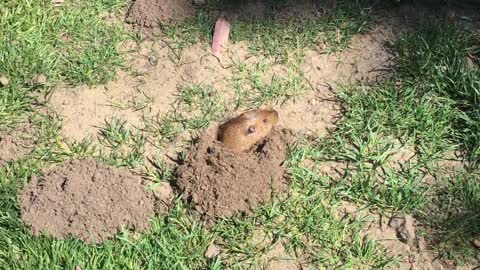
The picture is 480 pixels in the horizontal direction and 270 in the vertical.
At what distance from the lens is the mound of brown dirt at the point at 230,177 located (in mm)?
3418

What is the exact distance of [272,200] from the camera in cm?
349

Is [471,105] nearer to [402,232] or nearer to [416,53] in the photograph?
[416,53]

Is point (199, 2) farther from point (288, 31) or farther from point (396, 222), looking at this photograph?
point (396, 222)

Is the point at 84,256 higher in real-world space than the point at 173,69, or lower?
lower

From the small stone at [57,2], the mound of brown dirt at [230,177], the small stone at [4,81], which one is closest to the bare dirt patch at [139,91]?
the small stone at [4,81]

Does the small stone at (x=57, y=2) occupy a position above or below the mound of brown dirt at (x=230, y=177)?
above

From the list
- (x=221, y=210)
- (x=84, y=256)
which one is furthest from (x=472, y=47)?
(x=84, y=256)

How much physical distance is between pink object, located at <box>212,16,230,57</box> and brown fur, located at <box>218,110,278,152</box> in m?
0.79

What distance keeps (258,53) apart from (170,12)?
2.36 feet

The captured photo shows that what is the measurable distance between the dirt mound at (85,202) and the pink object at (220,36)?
1.14m

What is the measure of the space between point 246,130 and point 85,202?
99 centimetres

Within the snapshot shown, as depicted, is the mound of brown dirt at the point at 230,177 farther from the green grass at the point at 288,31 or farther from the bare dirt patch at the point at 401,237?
the green grass at the point at 288,31

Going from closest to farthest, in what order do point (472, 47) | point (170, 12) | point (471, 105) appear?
point (471, 105) → point (472, 47) → point (170, 12)

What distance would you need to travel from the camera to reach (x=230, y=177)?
3453 millimetres
